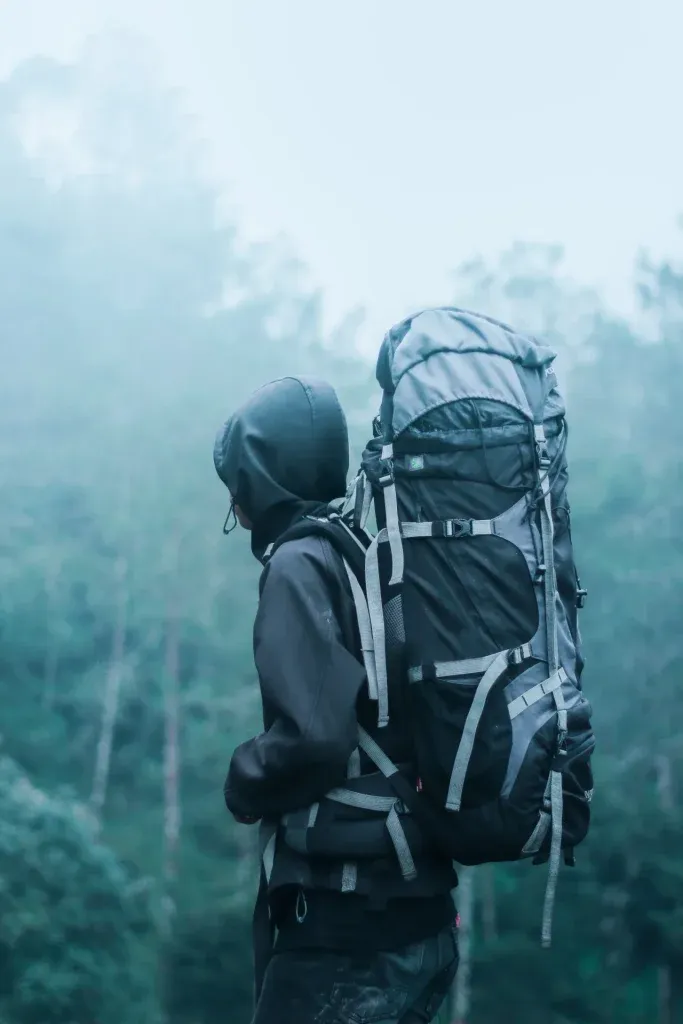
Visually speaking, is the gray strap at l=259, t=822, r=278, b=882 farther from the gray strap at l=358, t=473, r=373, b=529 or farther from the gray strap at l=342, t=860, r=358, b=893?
the gray strap at l=358, t=473, r=373, b=529

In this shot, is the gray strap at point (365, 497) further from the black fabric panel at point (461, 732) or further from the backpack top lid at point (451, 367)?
the black fabric panel at point (461, 732)

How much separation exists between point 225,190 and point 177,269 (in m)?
1.08

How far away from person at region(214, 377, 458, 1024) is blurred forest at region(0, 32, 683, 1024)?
4844mm

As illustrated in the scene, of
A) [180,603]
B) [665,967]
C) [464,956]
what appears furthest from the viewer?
[180,603]

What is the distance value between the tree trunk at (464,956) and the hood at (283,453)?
5826mm

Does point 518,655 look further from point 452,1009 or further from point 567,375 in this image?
point 567,375

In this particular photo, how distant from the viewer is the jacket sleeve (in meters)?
1.24

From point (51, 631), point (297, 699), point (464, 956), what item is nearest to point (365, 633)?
point (297, 699)

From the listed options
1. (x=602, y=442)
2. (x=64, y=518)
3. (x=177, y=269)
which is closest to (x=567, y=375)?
(x=602, y=442)

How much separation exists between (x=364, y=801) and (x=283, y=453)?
544 millimetres

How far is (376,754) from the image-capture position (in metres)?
1.33

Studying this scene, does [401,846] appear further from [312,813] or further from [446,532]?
[446,532]

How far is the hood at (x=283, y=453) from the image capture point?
153 cm

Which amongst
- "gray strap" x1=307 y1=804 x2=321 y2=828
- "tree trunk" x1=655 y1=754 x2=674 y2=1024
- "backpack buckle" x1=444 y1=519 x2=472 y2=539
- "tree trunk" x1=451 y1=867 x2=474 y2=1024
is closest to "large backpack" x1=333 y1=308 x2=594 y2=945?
"backpack buckle" x1=444 y1=519 x2=472 y2=539
